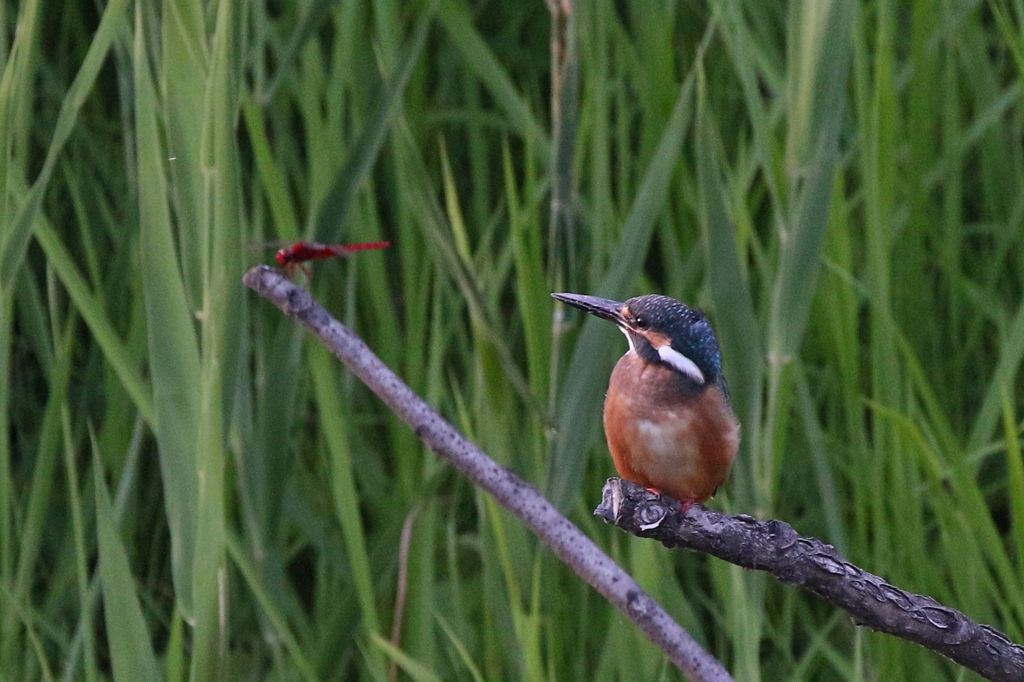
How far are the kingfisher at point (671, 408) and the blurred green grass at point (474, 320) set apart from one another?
0.56ft

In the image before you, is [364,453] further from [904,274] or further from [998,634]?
[998,634]

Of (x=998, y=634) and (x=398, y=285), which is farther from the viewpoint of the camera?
(x=398, y=285)

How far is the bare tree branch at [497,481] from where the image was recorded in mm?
891

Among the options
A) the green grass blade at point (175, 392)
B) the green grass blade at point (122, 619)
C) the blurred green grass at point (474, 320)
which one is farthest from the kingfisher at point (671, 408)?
the green grass blade at point (122, 619)

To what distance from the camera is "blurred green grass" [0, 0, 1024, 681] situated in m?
1.29

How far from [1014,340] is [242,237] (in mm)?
1066

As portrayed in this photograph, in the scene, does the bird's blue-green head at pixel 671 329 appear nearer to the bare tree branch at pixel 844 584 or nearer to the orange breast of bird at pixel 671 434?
the orange breast of bird at pixel 671 434

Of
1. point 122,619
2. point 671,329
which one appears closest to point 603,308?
point 671,329

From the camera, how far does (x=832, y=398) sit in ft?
6.39

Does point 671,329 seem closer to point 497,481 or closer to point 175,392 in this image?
point 497,481

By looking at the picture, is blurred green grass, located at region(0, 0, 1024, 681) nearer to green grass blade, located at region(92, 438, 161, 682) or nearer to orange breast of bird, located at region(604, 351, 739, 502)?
green grass blade, located at region(92, 438, 161, 682)

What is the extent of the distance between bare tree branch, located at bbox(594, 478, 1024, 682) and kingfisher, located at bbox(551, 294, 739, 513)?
0.31 metres

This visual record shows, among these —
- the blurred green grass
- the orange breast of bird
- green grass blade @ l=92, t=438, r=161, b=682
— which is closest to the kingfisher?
the orange breast of bird

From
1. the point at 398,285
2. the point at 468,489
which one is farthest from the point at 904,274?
the point at 398,285
